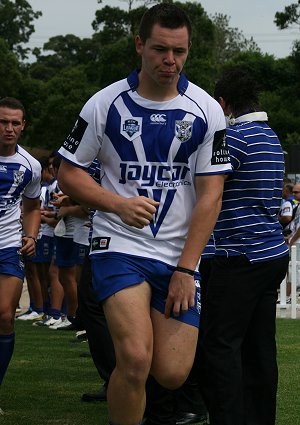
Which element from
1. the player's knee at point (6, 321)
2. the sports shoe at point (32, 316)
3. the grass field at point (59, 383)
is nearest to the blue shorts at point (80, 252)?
the grass field at point (59, 383)

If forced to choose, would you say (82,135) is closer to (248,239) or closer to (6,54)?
(248,239)

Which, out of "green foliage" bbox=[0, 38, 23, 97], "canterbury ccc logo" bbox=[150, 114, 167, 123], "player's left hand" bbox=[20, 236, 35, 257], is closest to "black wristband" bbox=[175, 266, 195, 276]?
"canterbury ccc logo" bbox=[150, 114, 167, 123]

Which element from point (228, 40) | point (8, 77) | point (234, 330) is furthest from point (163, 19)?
point (228, 40)

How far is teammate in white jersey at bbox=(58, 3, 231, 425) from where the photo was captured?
5.14 meters

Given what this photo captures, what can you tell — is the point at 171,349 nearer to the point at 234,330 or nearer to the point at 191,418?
the point at 234,330

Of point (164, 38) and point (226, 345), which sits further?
point (226, 345)

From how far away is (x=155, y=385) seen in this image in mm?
6094

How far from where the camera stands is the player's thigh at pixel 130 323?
16.3 feet

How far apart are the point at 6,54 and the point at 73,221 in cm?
4053

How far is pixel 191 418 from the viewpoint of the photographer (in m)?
7.13

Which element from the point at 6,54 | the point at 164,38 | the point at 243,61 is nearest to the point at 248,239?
the point at 164,38

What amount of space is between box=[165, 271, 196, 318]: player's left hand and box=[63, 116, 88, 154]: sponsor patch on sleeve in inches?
33.3

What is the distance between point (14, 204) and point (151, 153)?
123 inches

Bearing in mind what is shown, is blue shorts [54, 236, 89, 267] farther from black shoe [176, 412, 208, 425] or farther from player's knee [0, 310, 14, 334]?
black shoe [176, 412, 208, 425]
